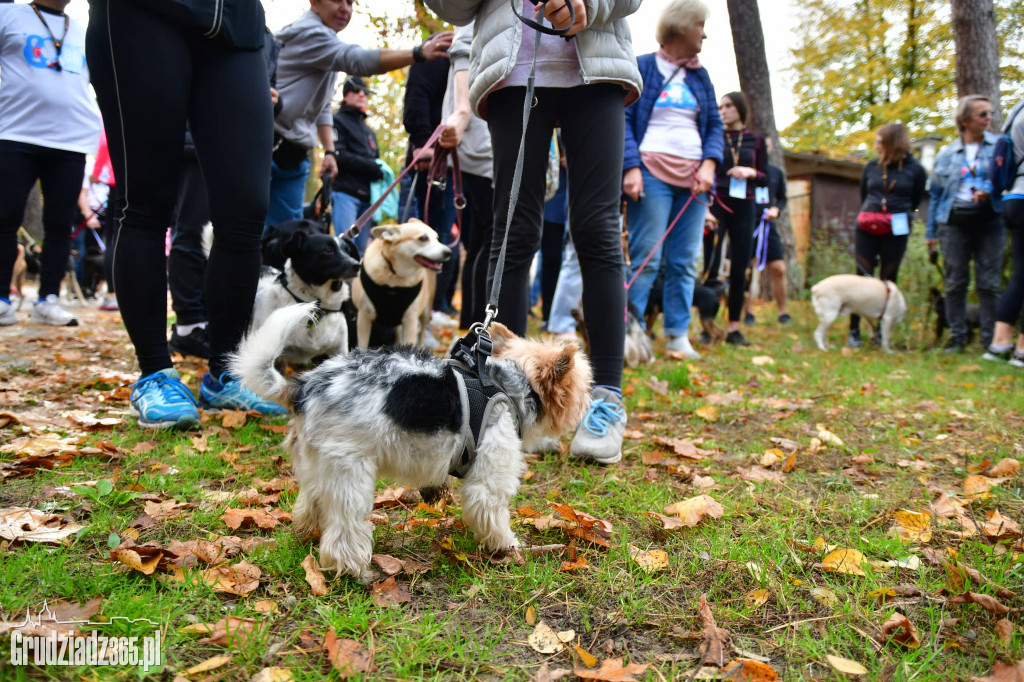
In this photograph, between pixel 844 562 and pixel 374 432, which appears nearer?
pixel 374 432

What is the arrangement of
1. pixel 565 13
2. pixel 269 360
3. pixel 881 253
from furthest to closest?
1. pixel 881 253
2. pixel 565 13
3. pixel 269 360

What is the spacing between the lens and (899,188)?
8008 millimetres

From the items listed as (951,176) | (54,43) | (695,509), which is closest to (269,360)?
(695,509)

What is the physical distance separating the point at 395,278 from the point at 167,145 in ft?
7.94

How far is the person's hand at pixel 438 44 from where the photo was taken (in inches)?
166

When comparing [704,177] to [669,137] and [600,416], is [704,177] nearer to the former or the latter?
[669,137]

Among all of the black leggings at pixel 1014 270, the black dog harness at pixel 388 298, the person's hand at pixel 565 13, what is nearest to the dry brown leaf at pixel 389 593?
the person's hand at pixel 565 13

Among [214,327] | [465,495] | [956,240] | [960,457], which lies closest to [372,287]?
[214,327]

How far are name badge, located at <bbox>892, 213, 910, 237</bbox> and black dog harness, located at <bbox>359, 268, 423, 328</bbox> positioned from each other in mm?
6461

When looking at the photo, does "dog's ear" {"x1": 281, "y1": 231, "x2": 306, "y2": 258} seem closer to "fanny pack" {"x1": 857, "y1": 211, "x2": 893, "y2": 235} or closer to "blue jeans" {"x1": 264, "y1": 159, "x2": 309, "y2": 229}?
"blue jeans" {"x1": 264, "y1": 159, "x2": 309, "y2": 229}

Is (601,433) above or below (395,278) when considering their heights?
below

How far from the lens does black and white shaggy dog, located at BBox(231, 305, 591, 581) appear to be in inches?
72.1

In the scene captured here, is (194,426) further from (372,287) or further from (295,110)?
(295,110)

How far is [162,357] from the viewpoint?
316cm
